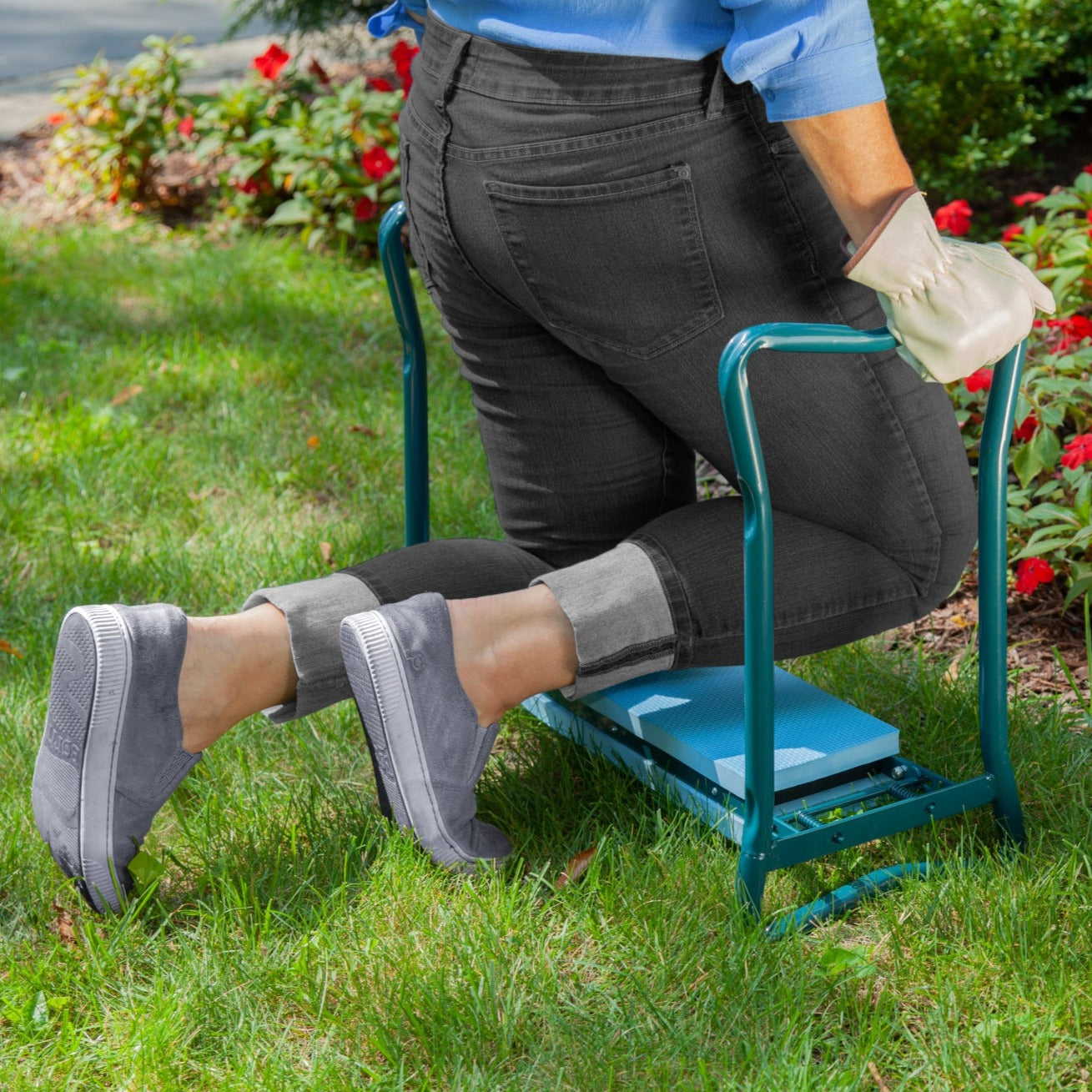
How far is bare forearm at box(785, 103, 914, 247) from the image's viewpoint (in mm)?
1448

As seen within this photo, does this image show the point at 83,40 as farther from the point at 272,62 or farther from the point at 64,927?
the point at 64,927

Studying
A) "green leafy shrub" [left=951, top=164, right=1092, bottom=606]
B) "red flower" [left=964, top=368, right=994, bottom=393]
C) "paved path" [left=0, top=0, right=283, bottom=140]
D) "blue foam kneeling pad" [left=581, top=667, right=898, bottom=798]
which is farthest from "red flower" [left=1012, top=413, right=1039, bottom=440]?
"paved path" [left=0, top=0, right=283, bottom=140]

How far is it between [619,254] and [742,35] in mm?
281

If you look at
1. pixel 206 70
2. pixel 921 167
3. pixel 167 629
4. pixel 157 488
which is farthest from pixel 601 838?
pixel 206 70

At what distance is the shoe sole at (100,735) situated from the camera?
1.63m

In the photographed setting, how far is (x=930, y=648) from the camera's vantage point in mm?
2523

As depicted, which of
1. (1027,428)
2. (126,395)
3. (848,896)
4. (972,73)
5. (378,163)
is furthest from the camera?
(378,163)

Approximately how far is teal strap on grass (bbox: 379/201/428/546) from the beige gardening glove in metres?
0.86

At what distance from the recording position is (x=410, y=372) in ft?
7.45

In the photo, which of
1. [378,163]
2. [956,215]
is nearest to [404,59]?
[378,163]

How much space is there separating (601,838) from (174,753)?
0.59 metres

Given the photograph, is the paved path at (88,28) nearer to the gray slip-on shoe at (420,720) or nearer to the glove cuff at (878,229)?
the gray slip-on shoe at (420,720)

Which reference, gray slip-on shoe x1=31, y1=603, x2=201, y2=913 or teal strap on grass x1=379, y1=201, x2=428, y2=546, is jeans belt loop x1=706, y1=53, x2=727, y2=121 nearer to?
teal strap on grass x1=379, y1=201, x2=428, y2=546

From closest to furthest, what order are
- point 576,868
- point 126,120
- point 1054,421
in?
point 576,868 → point 1054,421 → point 126,120
